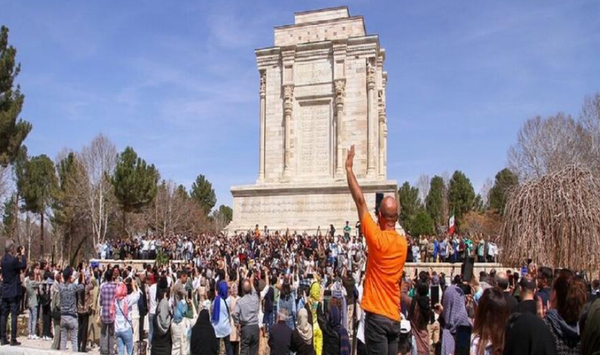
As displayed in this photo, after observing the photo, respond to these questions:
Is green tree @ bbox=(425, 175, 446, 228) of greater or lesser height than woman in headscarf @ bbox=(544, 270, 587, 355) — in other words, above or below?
above

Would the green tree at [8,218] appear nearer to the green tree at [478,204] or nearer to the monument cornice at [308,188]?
the monument cornice at [308,188]

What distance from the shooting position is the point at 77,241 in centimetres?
5322

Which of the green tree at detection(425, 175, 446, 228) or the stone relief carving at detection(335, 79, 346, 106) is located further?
the green tree at detection(425, 175, 446, 228)

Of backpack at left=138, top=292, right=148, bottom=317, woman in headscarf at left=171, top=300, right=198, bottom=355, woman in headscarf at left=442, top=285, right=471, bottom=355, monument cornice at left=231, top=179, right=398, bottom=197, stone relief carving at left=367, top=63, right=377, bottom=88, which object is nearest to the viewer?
woman in headscarf at left=442, top=285, right=471, bottom=355

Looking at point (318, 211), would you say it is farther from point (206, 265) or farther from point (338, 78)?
point (206, 265)

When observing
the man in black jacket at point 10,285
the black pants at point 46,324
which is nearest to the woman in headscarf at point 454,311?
the man in black jacket at point 10,285

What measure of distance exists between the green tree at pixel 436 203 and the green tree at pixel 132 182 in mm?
34259

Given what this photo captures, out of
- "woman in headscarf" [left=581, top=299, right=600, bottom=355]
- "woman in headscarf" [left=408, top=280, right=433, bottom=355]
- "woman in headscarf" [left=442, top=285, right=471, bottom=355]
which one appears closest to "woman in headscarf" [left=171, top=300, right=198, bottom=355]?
"woman in headscarf" [left=408, top=280, right=433, bottom=355]

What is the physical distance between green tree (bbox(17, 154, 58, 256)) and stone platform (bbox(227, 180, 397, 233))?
72.1 feet

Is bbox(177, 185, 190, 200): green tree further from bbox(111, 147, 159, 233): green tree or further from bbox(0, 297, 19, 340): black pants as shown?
bbox(0, 297, 19, 340): black pants

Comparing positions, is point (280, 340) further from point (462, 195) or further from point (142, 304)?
point (462, 195)

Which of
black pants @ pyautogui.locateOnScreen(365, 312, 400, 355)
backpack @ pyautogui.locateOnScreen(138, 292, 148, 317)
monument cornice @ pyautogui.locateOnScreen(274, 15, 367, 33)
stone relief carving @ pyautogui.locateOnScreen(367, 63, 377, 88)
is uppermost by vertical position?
monument cornice @ pyautogui.locateOnScreen(274, 15, 367, 33)

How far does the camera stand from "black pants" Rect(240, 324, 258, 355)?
9750 millimetres

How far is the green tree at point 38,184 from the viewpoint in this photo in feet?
152
